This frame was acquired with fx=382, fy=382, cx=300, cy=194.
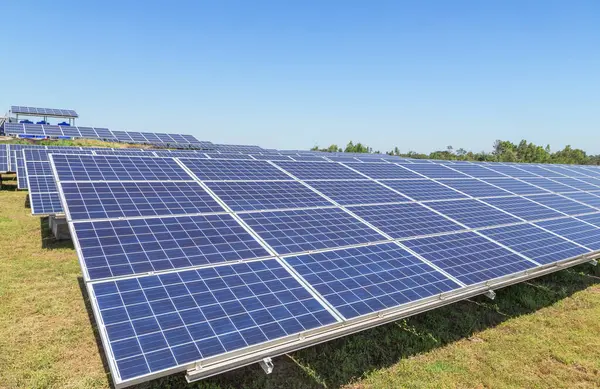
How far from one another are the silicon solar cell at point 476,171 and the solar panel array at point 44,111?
7068 centimetres

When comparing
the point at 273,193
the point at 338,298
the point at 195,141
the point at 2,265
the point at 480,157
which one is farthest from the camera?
the point at 480,157

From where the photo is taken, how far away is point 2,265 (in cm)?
1360

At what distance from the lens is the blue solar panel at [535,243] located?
11414 mm

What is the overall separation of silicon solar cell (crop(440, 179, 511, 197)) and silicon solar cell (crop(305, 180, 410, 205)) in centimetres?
474

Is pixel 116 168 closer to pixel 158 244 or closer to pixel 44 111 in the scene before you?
pixel 158 244

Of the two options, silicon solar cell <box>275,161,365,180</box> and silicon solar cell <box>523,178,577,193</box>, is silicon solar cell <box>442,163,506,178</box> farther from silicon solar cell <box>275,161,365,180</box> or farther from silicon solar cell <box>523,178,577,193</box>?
silicon solar cell <box>275,161,365,180</box>

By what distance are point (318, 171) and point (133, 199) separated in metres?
8.47

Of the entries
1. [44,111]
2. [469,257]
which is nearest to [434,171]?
[469,257]

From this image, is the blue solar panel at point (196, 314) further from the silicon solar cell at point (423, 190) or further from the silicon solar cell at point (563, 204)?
the silicon solar cell at point (563, 204)

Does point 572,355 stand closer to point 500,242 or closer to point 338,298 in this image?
point 500,242

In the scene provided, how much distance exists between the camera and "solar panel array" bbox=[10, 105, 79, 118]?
67.1 m

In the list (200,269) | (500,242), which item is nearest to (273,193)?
(200,269)

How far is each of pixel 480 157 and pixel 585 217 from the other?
80056 millimetres

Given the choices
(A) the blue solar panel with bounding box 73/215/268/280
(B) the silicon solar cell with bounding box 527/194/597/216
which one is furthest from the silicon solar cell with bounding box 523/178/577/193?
(A) the blue solar panel with bounding box 73/215/268/280
